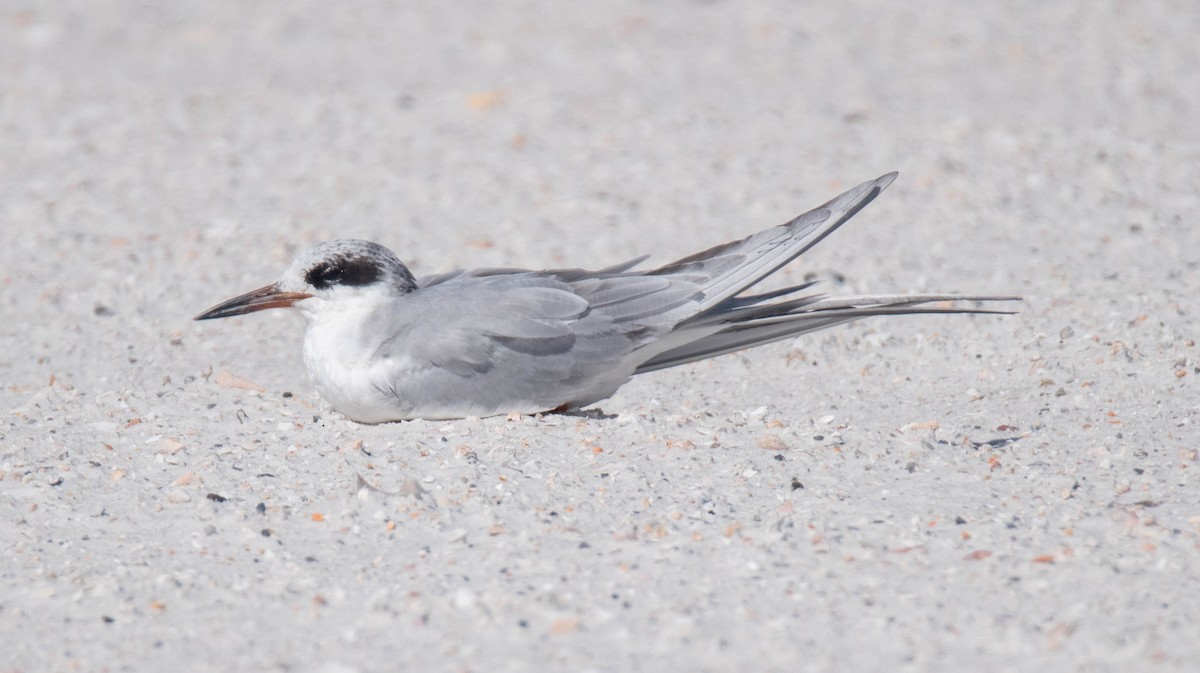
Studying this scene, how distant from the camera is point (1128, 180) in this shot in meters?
6.49

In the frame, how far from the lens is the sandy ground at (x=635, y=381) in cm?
317

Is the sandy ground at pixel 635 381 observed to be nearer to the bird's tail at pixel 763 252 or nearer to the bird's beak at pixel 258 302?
the bird's beak at pixel 258 302

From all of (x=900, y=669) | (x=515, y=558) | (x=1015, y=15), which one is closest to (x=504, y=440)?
(x=515, y=558)

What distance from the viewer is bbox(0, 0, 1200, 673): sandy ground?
3172 millimetres

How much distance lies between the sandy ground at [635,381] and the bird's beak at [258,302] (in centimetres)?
32

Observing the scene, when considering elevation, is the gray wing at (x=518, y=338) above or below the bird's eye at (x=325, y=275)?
below

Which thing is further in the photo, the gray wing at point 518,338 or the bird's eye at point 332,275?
the bird's eye at point 332,275

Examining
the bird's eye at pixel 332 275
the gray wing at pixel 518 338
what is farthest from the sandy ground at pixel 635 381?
the bird's eye at pixel 332 275

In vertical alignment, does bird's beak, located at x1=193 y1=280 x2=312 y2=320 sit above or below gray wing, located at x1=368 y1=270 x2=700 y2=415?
above

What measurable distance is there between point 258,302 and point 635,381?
4.30 ft

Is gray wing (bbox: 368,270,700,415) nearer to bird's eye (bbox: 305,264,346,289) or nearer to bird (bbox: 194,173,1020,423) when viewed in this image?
bird (bbox: 194,173,1020,423)

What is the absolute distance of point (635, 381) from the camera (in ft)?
16.0

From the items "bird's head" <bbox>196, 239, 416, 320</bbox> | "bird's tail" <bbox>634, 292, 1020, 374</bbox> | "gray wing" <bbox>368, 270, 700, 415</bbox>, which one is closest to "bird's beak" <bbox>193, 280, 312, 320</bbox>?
"bird's head" <bbox>196, 239, 416, 320</bbox>

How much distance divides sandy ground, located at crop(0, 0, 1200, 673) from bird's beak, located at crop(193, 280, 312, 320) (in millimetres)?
323
